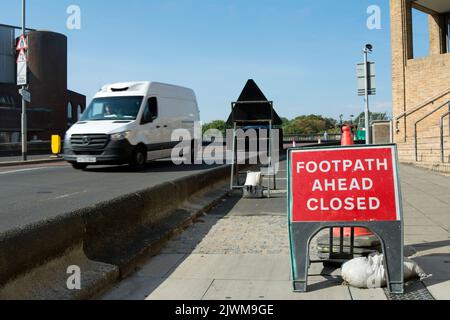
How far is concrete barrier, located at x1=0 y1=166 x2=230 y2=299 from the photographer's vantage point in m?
3.66

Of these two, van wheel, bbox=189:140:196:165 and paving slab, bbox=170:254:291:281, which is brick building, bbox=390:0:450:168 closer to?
van wheel, bbox=189:140:196:165

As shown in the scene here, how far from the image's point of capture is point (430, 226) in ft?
22.7

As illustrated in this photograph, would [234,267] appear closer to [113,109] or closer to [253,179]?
[253,179]

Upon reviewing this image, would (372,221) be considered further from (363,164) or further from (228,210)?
(228,210)

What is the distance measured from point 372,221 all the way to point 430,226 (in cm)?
308

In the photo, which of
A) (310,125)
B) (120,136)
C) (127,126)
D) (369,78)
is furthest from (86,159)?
(310,125)

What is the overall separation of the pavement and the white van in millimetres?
6260

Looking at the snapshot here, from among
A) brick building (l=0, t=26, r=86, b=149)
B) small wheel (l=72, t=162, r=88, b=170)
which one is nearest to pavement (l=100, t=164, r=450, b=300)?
small wheel (l=72, t=162, r=88, b=170)

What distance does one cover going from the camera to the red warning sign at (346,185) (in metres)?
4.34

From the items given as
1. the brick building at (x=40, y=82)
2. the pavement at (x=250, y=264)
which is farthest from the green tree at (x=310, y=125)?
the pavement at (x=250, y=264)

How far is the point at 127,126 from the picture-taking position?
14258mm

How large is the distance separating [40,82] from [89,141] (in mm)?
42373

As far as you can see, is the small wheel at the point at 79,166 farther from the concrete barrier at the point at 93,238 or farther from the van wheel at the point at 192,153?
the concrete barrier at the point at 93,238

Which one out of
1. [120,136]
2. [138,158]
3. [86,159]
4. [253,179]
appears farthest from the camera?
[138,158]
